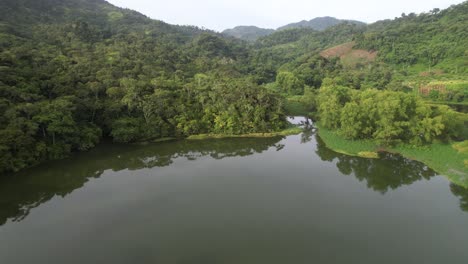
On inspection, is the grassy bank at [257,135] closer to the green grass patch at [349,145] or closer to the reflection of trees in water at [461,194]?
the green grass patch at [349,145]

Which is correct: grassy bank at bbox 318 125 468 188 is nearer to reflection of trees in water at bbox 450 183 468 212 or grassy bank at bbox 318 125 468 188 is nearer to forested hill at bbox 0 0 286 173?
reflection of trees in water at bbox 450 183 468 212

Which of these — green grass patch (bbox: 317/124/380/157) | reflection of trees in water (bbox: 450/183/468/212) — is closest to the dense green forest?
green grass patch (bbox: 317/124/380/157)

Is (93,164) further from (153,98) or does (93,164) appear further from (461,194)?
(461,194)

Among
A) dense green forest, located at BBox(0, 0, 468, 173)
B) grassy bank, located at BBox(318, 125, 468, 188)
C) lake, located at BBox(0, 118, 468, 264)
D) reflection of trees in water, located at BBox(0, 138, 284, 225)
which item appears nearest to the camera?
lake, located at BBox(0, 118, 468, 264)

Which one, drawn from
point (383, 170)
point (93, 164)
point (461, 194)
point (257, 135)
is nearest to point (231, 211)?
point (383, 170)

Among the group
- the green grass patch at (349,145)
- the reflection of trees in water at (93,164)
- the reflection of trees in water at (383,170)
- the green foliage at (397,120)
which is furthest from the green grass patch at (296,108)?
the reflection of trees in water at (383,170)

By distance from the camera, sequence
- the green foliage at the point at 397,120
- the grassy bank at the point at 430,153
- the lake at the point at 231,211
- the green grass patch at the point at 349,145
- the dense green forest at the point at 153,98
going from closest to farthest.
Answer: the lake at the point at 231,211 → the grassy bank at the point at 430,153 → the dense green forest at the point at 153,98 → the green foliage at the point at 397,120 → the green grass patch at the point at 349,145

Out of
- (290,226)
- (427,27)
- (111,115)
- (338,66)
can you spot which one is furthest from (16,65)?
(427,27)
